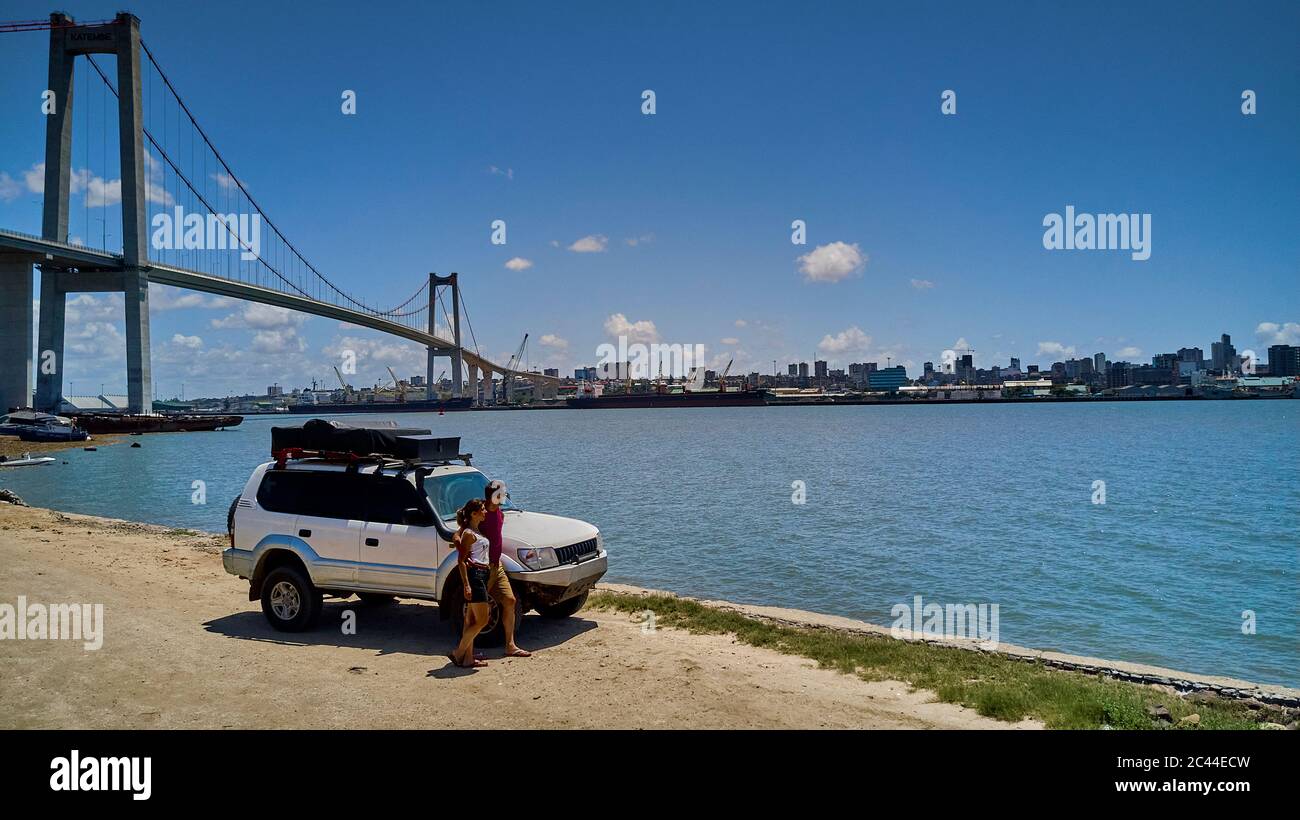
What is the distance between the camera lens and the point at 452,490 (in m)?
9.44

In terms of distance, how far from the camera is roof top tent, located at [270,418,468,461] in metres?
9.38

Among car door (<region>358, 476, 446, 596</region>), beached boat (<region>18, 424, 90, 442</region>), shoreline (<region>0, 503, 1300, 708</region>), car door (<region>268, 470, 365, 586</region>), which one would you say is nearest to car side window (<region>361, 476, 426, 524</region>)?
car door (<region>358, 476, 446, 596</region>)

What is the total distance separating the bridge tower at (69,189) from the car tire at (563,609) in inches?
2883

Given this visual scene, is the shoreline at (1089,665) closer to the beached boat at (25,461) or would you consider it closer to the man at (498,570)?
the man at (498,570)

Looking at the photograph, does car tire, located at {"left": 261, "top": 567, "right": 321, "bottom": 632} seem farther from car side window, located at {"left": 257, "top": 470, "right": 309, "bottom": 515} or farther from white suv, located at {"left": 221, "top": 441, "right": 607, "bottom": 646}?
car side window, located at {"left": 257, "top": 470, "right": 309, "bottom": 515}

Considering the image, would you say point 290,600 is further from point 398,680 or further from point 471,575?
point 471,575

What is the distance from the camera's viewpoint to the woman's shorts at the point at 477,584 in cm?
816

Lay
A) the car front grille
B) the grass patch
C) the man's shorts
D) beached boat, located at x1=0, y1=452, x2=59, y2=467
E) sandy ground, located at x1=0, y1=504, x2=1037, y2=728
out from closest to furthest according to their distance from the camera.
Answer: sandy ground, located at x1=0, y1=504, x2=1037, y2=728
the grass patch
the man's shorts
the car front grille
beached boat, located at x1=0, y1=452, x2=59, y2=467

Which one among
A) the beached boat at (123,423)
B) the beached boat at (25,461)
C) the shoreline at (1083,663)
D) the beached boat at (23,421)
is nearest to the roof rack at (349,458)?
the shoreline at (1083,663)

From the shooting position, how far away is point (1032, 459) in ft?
182

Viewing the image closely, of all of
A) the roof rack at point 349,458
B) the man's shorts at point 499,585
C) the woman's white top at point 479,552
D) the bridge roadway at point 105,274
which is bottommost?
the man's shorts at point 499,585

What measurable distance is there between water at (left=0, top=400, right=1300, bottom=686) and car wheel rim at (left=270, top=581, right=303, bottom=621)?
838 cm
